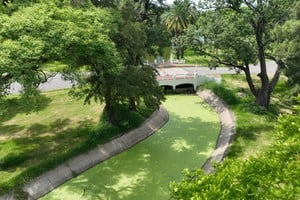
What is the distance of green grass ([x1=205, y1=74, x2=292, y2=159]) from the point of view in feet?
53.6

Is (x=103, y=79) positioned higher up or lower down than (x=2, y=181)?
higher up

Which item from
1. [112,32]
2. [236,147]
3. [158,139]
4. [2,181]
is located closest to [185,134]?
[158,139]

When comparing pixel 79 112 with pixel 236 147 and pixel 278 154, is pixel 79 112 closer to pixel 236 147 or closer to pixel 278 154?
pixel 236 147

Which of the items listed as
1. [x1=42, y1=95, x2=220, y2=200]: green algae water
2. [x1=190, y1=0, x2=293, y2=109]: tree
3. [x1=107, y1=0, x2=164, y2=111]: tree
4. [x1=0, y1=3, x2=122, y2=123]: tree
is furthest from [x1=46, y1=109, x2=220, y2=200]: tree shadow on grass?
[x1=190, y1=0, x2=293, y2=109]: tree

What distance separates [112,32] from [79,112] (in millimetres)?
6826

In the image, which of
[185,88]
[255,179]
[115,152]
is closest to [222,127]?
[115,152]

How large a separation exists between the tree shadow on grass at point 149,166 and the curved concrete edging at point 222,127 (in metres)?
0.38

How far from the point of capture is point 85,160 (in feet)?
49.9

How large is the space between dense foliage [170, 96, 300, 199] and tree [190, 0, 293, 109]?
14719mm

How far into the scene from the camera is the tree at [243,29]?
19.2 meters

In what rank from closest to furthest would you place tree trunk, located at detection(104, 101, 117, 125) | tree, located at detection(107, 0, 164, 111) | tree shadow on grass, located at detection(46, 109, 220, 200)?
tree shadow on grass, located at detection(46, 109, 220, 200)
tree, located at detection(107, 0, 164, 111)
tree trunk, located at detection(104, 101, 117, 125)

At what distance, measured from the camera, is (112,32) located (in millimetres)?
14812

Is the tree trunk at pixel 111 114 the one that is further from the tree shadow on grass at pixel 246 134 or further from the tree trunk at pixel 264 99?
the tree trunk at pixel 264 99

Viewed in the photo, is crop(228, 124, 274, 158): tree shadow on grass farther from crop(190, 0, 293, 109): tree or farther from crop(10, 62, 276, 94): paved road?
crop(10, 62, 276, 94): paved road
